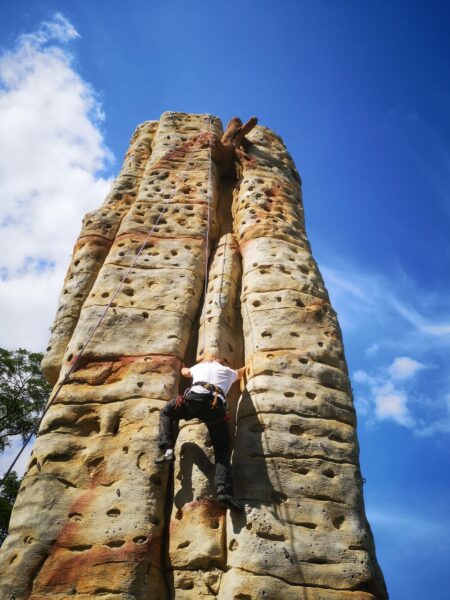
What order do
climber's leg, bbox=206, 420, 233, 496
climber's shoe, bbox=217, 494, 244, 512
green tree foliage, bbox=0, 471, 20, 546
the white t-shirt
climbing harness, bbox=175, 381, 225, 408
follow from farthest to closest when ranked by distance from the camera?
green tree foliage, bbox=0, 471, 20, 546, the white t-shirt, climbing harness, bbox=175, 381, 225, 408, climber's leg, bbox=206, 420, 233, 496, climber's shoe, bbox=217, 494, 244, 512

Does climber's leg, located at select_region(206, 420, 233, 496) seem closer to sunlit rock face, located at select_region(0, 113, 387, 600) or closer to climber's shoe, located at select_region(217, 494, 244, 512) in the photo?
climber's shoe, located at select_region(217, 494, 244, 512)

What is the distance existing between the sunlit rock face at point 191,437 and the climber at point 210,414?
278mm

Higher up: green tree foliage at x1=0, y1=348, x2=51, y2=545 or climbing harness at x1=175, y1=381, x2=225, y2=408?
green tree foliage at x1=0, y1=348, x2=51, y2=545

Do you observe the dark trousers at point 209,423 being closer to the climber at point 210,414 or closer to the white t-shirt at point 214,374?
the climber at point 210,414

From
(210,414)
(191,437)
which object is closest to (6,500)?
(191,437)

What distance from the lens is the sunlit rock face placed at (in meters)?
3.90

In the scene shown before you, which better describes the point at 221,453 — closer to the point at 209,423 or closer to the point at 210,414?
the point at 209,423

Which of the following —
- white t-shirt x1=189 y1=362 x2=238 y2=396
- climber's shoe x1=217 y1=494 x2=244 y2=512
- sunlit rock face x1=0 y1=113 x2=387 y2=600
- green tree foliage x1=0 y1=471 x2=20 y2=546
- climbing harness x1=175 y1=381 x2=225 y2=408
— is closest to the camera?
sunlit rock face x1=0 y1=113 x2=387 y2=600

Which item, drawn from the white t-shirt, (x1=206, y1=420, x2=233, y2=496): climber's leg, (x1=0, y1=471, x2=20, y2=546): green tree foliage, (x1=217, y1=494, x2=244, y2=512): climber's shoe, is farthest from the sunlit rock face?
(x1=0, y1=471, x2=20, y2=546): green tree foliage

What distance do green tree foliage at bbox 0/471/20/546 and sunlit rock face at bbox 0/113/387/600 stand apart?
5774 mm

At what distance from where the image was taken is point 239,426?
16.0 feet

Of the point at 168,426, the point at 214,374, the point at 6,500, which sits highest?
the point at 6,500

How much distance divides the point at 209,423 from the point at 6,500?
28.9ft

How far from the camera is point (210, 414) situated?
14.1ft
